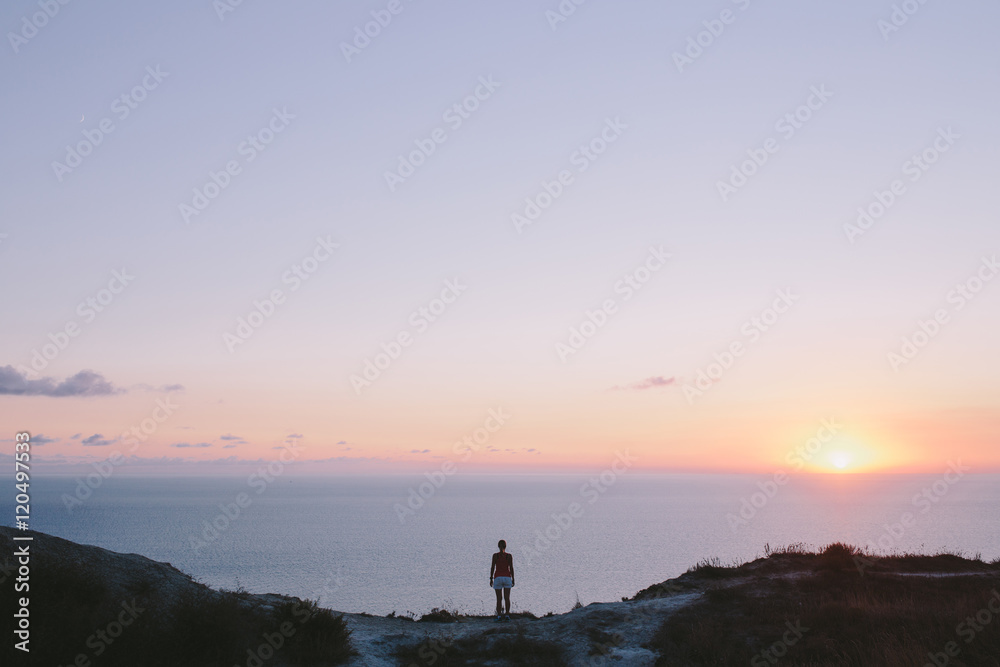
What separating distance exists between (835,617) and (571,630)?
7.05 metres

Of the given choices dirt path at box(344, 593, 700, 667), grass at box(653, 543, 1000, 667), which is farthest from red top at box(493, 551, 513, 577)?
grass at box(653, 543, 1000, 667)

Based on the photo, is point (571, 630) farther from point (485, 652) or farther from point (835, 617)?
point (835, 617)

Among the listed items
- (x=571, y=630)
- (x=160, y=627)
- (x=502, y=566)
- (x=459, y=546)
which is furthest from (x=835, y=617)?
(x=459, y=546)

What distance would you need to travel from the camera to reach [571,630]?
725 inches

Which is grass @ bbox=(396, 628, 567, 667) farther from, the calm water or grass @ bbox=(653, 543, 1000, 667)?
the calm water

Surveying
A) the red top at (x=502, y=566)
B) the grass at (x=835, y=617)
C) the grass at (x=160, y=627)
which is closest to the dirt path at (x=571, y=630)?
the grass at (x=835, y=617)

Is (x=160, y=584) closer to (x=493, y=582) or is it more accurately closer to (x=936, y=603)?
(x=493, y=582)

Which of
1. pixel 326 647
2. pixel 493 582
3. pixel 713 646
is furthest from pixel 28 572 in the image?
pixel 713 646

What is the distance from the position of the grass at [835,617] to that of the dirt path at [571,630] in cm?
68

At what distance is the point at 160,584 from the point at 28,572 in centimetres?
344

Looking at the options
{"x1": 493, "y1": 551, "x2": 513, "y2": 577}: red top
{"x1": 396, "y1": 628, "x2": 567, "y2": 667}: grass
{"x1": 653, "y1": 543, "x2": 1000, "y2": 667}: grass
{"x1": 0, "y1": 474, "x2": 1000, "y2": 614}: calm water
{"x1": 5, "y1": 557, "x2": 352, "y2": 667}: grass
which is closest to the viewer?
{"x1": 5, "y1": 557, "x2": 352, "y2": 667}: grass

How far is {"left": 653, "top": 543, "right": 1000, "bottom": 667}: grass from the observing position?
14.4 metres

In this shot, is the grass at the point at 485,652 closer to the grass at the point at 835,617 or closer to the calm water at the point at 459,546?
the grass at the point at 835,617

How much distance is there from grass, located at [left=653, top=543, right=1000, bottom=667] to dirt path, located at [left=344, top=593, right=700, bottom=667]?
68cm
